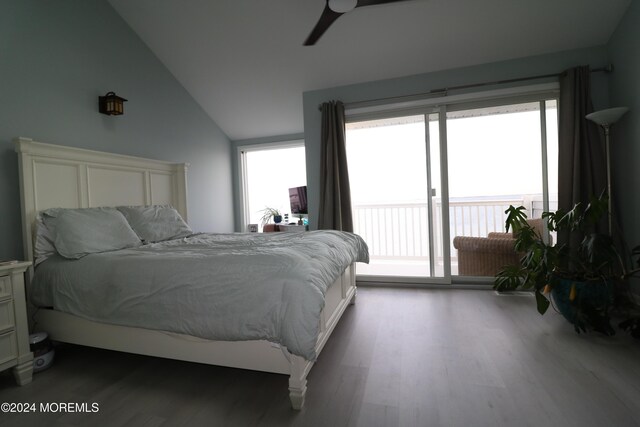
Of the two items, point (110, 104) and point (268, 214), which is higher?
point (110, 104)

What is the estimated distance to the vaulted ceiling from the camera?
275 centimetres

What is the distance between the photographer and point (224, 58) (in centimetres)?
343

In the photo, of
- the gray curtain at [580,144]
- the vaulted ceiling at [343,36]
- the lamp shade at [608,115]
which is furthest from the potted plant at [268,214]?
the lamp shade at [608,115]

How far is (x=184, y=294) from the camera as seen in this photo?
159 centimetres

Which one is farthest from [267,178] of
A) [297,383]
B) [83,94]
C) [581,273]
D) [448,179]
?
[581,273]

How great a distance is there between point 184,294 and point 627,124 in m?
3.81

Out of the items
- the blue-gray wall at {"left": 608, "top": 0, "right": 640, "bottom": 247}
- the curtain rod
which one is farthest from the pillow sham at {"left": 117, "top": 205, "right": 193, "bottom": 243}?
the blue-gray wall at {"left": 608, "top": 0, "right": 640, "bottom": 247}

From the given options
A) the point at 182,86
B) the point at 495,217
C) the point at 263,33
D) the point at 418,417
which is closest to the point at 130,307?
the point at 418,417

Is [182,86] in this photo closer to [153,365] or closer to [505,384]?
[153,365]

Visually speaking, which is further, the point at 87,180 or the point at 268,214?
the point at 268,214

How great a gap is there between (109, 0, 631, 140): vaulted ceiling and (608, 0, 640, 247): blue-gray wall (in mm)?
175

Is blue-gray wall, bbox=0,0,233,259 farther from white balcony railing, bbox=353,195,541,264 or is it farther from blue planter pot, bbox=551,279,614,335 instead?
blue planter pot, bbox=551,279,614,335

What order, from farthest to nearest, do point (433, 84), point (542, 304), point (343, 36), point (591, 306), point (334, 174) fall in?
point (334, 174), point (433, 84), point (343, 36), point (542, 304), point (591, 306)

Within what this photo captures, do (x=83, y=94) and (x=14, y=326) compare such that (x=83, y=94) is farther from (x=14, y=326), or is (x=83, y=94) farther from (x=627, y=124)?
(x=627, y=124)
